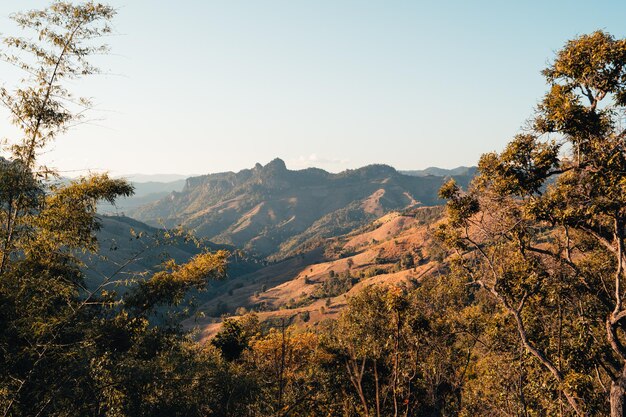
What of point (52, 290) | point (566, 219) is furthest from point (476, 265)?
point (52, 290)

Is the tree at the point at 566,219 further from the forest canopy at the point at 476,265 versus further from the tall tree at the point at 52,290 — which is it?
the tall tree at the point at 52,290

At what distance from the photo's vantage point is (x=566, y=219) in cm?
1004

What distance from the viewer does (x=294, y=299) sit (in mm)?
192375

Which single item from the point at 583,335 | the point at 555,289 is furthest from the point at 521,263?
the point at 583,335

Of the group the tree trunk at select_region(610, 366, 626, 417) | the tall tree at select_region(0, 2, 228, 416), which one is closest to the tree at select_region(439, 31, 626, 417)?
the tree trunk at select_region(610, 366, 626, 417)

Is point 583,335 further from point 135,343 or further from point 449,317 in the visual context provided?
point 449,317

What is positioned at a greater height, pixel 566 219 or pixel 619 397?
pixel 566 219

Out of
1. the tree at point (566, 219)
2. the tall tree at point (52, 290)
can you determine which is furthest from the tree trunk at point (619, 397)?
the tall tree at point (52, 290)

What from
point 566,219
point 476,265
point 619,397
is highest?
point 566,219

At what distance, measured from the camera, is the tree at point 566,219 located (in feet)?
31.1

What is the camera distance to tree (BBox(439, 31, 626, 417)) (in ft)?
31.1

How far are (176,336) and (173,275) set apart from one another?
6.82m

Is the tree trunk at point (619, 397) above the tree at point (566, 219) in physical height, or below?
below

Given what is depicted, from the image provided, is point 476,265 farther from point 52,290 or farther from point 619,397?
point 52,290
